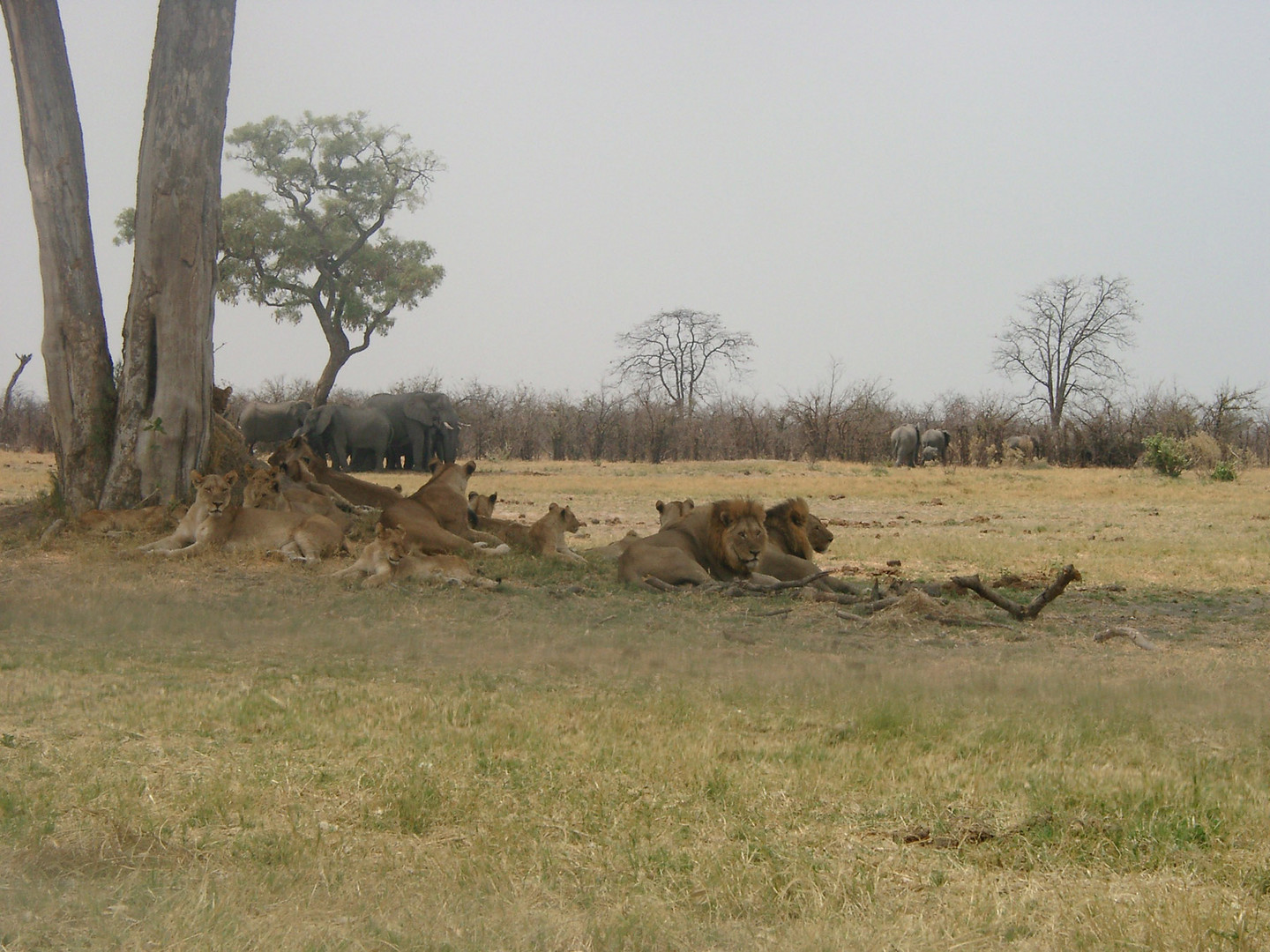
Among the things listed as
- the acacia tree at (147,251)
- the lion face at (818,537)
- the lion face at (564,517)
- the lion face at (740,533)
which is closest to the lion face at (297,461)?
the acacia tree at (147,251)

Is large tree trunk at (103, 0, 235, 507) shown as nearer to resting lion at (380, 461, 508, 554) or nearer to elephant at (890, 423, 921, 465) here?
resting lion at (380, 461, 508, 554)

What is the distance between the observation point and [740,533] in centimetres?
1082

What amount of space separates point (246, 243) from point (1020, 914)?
44.4m

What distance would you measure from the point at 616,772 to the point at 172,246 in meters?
10.3

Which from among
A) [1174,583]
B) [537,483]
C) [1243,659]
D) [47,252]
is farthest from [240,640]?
[537,483]

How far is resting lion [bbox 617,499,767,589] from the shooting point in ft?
35.1

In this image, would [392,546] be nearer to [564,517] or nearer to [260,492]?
[564,517]

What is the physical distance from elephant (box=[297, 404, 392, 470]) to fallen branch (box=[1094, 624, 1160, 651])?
2817 centimetres

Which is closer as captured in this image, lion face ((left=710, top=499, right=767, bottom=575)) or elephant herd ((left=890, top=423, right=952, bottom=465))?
lion face ((left=710, top=499, right=767, bottom=575))

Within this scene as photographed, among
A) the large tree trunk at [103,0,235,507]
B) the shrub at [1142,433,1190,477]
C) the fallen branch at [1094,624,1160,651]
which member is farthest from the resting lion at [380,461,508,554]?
the shrub at [1142,433,1190,477]

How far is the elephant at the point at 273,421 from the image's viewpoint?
38.1 metres

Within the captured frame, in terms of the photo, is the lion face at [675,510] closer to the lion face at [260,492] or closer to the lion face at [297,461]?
→ the lion face at [260,492]

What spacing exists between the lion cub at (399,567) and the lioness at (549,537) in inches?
62.3

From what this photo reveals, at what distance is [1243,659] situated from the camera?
7.95 metres
